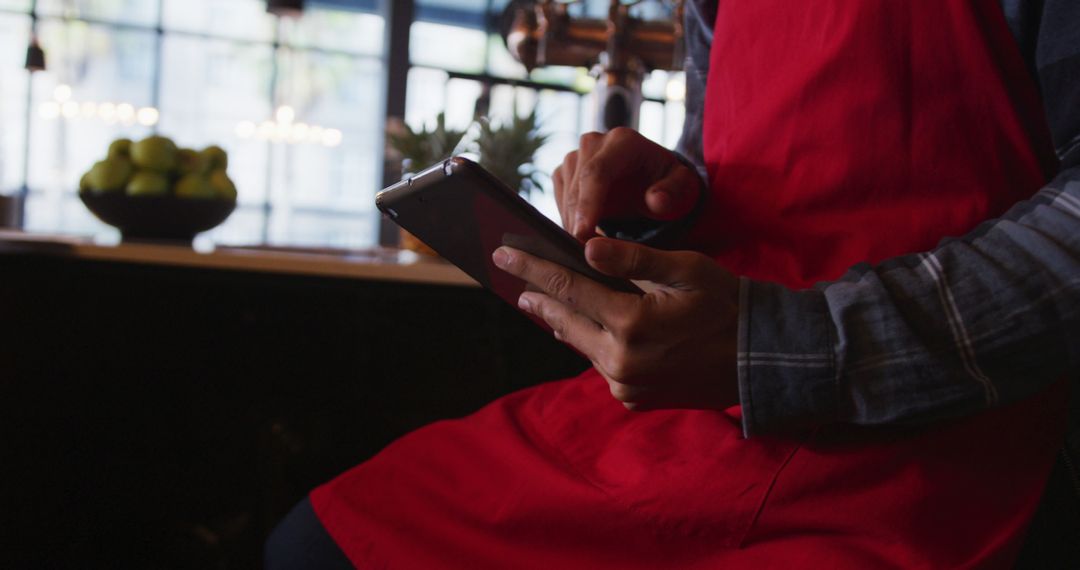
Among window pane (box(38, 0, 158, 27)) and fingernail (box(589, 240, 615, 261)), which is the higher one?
window pane (box(38, 0, 158, 27))

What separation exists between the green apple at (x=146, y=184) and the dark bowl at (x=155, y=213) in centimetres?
1

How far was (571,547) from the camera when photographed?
58 cm

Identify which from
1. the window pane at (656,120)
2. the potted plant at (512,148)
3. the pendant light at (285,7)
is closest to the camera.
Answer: the potted plant at (512,148)

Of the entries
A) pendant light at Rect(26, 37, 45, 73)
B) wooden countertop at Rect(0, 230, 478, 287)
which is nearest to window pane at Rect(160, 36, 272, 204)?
pendant light at Rect(26, 37, 45, 73)

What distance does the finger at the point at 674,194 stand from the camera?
0.68 m

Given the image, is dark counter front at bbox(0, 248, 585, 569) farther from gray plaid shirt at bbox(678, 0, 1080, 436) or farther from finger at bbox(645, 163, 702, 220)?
gray plaid shirt at bbox(678, 0, 1080, 436)

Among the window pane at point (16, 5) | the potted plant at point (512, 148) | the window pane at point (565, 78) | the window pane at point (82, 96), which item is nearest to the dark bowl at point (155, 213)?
the potted plant at point (512, 148)

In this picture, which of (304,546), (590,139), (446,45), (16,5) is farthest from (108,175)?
(446,45)

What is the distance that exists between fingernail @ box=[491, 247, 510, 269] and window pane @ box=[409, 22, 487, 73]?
7722 millimetres

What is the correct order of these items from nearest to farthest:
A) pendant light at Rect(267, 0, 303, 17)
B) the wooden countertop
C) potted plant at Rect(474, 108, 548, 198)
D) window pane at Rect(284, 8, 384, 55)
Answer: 1. the wooden countertop
2. potted plant at Rect(474, 108, 548, 198)
3. pendant light at Rect(267, 0, 303, 17)
4. window pane at Rect(284, 8, 384, 55)

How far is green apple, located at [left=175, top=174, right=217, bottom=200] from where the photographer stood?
1669 millimetres

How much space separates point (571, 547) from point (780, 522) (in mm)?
138

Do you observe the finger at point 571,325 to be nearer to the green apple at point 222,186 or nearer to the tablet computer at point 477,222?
the tablet computer at point 477,222

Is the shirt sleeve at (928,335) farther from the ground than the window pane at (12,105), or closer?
closer
